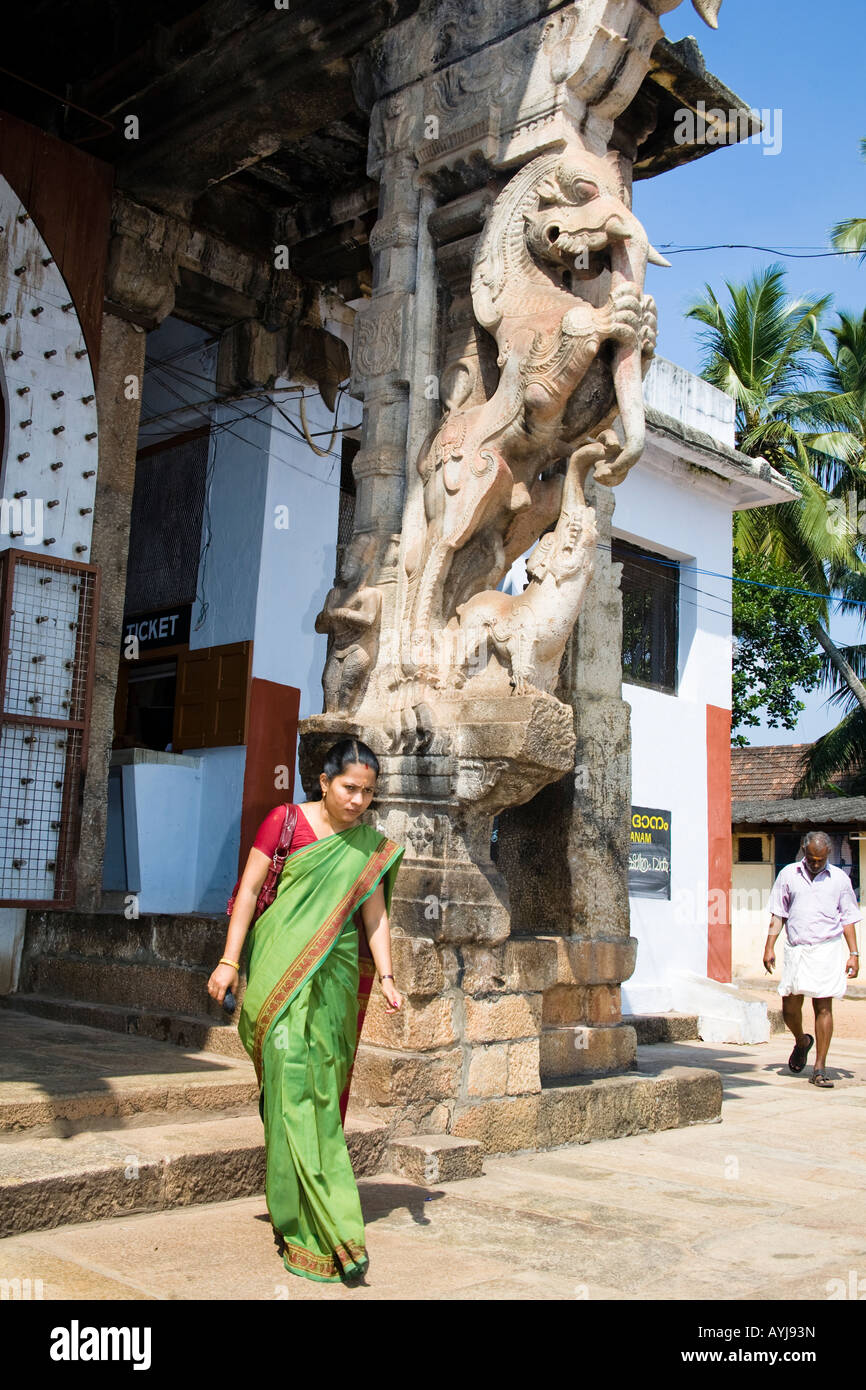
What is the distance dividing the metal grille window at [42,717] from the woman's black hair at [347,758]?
140 inches

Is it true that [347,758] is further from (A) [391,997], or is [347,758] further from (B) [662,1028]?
(B) [662,1028]

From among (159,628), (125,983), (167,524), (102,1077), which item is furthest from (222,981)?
(167,524)

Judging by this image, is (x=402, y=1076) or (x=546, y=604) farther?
(x=546, y=604)

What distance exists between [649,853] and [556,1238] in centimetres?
808

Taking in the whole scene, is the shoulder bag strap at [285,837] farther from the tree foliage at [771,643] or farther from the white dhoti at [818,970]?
the tree foliage at [771,643]

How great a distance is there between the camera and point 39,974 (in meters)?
6.96

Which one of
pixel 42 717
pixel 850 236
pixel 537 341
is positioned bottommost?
pixel 42 717

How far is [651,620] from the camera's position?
12.7 meters

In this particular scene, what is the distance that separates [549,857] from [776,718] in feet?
54.2

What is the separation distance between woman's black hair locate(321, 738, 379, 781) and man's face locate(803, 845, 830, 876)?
5.46 m

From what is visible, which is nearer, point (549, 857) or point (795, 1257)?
point (795, 1257)

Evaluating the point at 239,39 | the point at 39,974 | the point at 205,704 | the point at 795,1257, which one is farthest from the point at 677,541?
the point at 795,1257
